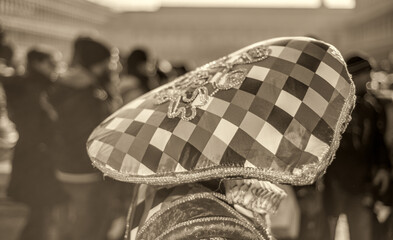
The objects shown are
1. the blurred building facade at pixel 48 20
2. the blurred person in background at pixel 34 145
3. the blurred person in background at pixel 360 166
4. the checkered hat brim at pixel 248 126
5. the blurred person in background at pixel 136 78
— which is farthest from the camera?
the blurred building facade at pixel 48 20

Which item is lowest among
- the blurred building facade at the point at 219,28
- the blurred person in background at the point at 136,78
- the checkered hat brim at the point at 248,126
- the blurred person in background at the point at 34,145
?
the blurred building facade at the point at 219,28

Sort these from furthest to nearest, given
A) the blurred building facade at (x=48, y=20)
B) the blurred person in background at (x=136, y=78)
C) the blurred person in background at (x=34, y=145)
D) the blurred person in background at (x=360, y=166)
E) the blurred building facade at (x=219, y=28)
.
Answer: the blurred building facade at (x=219, y=28), the blurred building facade at (x=48, y=20), the blurred person in background at (x=136, y=78), the blurred person in background at (x=34, y=145), the blurred person in background at (x=360, y=166)

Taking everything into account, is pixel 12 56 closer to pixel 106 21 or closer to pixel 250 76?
pixel 250 76

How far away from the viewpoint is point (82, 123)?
8.63 feet

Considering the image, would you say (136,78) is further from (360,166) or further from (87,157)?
(360,166)

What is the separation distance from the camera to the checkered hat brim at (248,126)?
3.06 feet

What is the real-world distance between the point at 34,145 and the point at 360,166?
1785 mm

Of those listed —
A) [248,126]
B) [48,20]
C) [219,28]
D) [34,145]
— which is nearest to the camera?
[248,126]

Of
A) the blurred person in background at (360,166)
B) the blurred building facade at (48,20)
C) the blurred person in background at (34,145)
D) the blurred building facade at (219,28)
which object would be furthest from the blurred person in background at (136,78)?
the blurred building facade at (219,28)

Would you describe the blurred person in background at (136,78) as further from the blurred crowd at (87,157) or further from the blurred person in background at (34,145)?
the blurred person in background at (34,145)

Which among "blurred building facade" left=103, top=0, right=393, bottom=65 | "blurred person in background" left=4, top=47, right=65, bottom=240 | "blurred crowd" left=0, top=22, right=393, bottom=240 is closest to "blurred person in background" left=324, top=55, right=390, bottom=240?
"blurred crowd" left=0, top=22, right=393, bottom=240

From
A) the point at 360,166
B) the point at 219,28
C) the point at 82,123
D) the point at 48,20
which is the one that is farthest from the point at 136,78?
the point at 219,28

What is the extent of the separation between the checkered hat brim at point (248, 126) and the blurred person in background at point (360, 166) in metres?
1.53

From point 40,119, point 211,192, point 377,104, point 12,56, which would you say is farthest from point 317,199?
point 12,56
